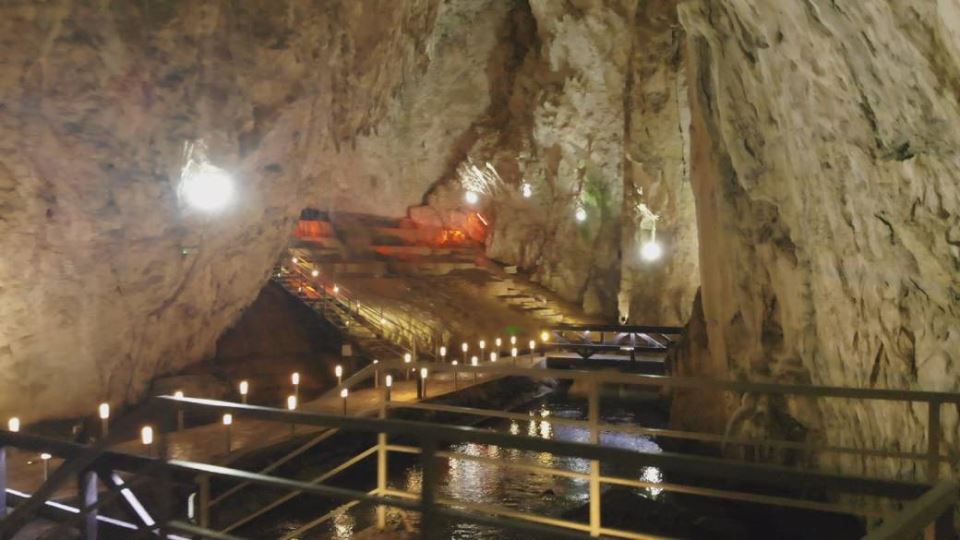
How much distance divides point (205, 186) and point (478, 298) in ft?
38.6

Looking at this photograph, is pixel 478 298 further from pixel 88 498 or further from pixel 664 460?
pixel 664 460

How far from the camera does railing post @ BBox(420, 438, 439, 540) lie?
7.36 ft

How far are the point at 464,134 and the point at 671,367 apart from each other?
13.6m

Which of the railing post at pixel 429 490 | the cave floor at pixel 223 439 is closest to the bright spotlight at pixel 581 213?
the cave floor at pixel 223 439

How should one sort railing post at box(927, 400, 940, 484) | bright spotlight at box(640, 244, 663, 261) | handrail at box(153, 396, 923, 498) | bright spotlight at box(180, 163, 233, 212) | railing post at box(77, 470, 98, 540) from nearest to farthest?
1. handrail at box(153, 396, 923, 498)
2. railing post at box(77, 470, 98, 540)
3. railing post at box(927, 400, 940, 484)
4. bright spotlight at box(180, 163, 233, 212)
5. bright spotlight at box(640, 244, 663, 261)

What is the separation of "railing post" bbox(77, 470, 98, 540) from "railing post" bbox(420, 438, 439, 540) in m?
1.55

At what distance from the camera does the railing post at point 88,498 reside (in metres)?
3.01

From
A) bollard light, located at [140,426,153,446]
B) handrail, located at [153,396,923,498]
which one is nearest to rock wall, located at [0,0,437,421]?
bollard light, located at [140,426,153,446]

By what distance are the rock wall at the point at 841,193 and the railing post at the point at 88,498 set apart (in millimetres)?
4431

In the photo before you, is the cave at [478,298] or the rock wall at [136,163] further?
the rock wall at [136,163]

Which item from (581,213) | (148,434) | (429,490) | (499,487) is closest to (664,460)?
(429,490)

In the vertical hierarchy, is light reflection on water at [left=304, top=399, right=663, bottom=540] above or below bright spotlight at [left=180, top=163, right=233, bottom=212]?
below

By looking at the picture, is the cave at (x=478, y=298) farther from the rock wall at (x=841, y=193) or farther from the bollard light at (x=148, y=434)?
the bollard light at (x=148, y=434)

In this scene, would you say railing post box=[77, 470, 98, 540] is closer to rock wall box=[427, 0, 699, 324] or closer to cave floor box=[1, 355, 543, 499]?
cave floor box=[1, 355, 543, 499]
